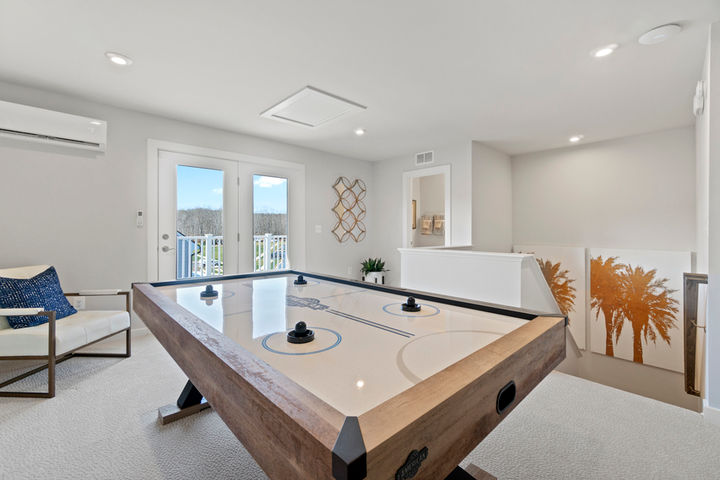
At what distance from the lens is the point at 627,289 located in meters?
4.17

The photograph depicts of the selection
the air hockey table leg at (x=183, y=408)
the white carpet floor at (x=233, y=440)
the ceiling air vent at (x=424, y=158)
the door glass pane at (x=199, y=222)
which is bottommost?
the white carpet floor at (x=233, y=440)

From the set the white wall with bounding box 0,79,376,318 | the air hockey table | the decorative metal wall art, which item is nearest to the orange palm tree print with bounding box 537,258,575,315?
the decorative metal wall art

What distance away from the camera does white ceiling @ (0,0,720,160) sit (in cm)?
186

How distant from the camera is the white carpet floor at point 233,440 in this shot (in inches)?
60.0

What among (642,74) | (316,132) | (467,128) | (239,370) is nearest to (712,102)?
(642,74)

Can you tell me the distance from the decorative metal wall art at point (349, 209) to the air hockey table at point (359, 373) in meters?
3.59

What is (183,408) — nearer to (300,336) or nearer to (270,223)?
(300,336)

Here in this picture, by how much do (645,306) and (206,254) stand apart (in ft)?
17.6

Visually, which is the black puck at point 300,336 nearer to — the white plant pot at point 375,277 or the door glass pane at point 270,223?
the door glass pane at point 270,223

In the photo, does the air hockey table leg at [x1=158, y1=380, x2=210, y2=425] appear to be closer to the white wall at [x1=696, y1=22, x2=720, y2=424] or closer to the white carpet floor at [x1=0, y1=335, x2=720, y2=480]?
the white carpet floor at [x1=0, y1=335, x2=720, y2=480]

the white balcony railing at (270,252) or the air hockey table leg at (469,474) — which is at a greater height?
the white balcony railing at (270,252)

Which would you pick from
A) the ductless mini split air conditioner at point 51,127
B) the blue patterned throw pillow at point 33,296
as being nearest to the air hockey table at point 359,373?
the blue patterned throw pillow at point 33,296

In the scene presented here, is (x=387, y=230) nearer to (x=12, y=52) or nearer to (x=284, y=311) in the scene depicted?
(x=284, y=311)

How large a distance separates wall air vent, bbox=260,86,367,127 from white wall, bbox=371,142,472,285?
194 centimetres
